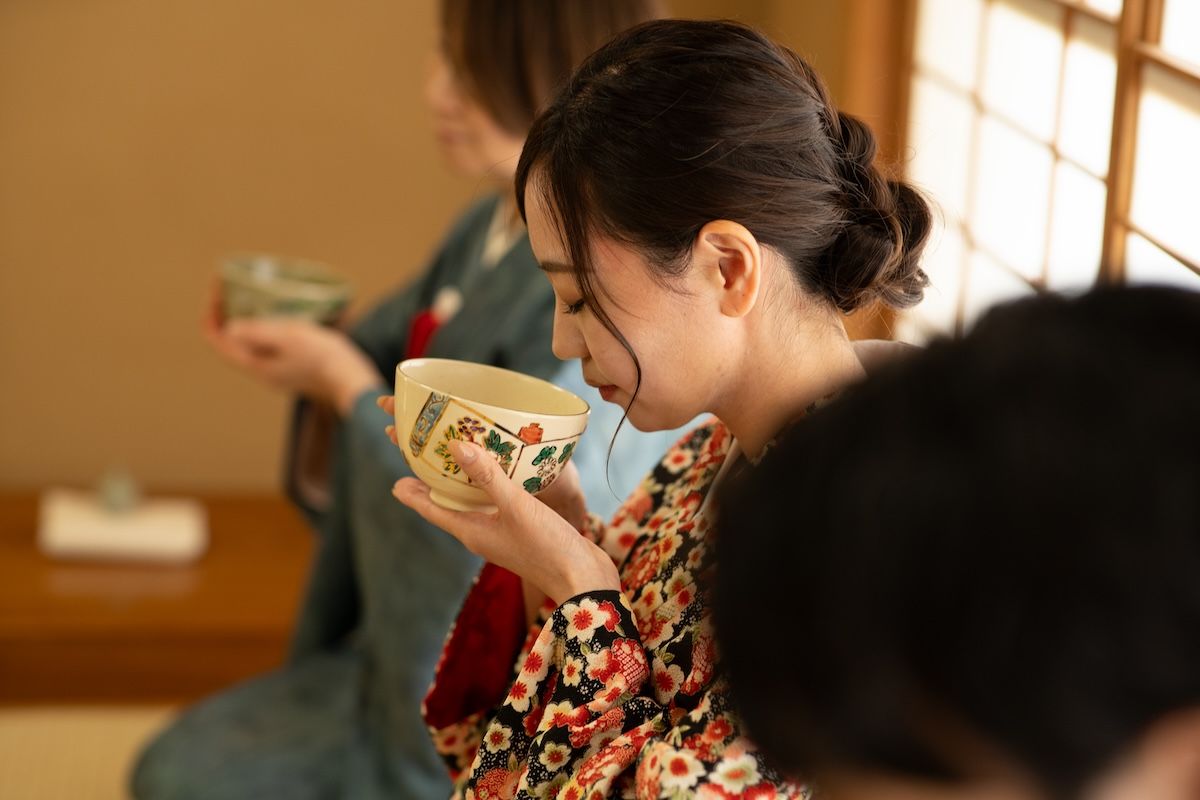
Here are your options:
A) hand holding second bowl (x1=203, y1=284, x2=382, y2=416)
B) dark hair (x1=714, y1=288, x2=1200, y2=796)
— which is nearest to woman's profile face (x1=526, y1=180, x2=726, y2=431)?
dark hair (x1=714, y1=288, x2=1200, y2=796)

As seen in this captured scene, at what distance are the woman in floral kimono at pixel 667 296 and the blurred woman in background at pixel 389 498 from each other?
554mm

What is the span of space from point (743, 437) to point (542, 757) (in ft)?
0.90

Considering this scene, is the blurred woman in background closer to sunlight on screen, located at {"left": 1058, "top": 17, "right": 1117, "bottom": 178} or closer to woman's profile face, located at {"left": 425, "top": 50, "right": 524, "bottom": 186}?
woman's profile face, located at {"left": 425, "top": 50, "right": 524, "bottom": 186}

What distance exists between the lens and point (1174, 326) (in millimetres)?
490

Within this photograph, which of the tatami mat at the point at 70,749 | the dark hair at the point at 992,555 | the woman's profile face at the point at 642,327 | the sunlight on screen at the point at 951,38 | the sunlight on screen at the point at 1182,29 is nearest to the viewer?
the dark hair at the point at 992,555

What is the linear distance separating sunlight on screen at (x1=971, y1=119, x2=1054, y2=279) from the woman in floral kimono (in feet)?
3.02

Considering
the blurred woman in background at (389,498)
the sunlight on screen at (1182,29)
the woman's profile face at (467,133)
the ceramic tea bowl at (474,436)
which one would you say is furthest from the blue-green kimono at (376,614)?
the sunlight on screen at (1182,29)

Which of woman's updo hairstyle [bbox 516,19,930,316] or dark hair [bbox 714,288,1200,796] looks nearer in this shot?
dark hair [bbox 714,288,1200,796]

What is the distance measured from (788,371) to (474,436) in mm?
235

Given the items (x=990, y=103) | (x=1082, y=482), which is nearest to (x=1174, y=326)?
(x=1082, y=482)

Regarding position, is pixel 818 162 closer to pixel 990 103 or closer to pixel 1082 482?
pixel 1082 482

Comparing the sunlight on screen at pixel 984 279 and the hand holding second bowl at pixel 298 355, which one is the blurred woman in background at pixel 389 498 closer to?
the hand holding second bowl at pixel 298 355

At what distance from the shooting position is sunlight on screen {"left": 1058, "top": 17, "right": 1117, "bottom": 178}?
1.72 metres

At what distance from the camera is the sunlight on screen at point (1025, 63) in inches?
75.1
